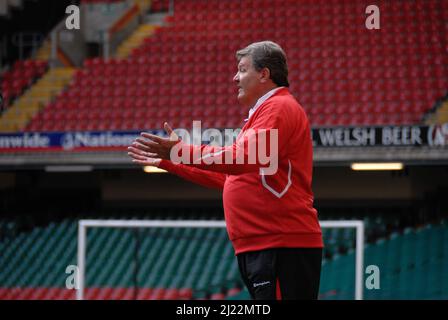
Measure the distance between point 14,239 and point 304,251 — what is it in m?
8.30

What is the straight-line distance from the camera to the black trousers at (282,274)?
280 cm

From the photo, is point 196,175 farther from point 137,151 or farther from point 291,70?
point 291,70

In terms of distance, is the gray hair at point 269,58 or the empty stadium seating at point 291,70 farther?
the empty stadium seating at point 291,70

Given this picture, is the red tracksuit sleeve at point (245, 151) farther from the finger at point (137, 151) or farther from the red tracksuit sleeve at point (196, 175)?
the red tracksuit sleeve at point (196, 175)

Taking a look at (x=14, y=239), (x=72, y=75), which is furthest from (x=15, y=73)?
(x=14, y=239)

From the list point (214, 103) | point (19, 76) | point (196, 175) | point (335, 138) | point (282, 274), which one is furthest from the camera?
point (19, 76)

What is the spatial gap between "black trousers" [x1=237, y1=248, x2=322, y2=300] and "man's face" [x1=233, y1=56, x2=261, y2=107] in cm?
58

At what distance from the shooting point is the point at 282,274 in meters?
2.82

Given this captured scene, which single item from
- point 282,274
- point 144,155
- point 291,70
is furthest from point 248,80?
point 291,70

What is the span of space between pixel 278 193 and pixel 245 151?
0.24m

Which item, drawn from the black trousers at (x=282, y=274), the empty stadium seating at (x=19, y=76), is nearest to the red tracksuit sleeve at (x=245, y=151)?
the black trousers at (x=282, y=274)

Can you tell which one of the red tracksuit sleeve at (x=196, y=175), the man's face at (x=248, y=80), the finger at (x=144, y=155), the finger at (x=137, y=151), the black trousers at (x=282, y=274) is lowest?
the black trousers at (x=282, y=274)
